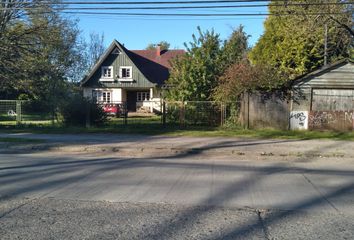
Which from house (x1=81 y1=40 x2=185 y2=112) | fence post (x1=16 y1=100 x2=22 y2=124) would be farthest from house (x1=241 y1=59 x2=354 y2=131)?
house (x1=81 y1=40 x2=185 y2=112)

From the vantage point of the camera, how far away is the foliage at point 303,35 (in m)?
19.2

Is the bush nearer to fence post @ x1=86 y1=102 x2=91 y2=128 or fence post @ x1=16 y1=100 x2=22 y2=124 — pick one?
fence post @ x1=86 y1=102 x2=91 y2=128

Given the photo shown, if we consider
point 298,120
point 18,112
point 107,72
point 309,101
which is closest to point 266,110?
point 298,120

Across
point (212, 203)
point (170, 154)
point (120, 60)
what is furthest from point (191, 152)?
point (120, 60)

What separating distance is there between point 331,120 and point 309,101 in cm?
140

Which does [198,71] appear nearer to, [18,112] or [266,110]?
[266,110]

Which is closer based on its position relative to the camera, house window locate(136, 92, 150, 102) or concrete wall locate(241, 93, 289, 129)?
concrete wall locate(241, 93, 289, 129)

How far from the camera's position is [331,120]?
65.0 feet

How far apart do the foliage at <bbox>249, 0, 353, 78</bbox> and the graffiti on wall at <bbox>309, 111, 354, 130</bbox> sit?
413 cm

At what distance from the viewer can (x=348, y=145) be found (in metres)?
14.8

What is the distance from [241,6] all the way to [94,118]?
34.2ft

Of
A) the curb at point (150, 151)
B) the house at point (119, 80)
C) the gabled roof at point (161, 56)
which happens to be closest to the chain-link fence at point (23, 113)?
the curb at point (150, 151)

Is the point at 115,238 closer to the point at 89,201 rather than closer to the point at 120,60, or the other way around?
the point at 89,201

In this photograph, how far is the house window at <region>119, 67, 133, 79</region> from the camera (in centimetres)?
4656
